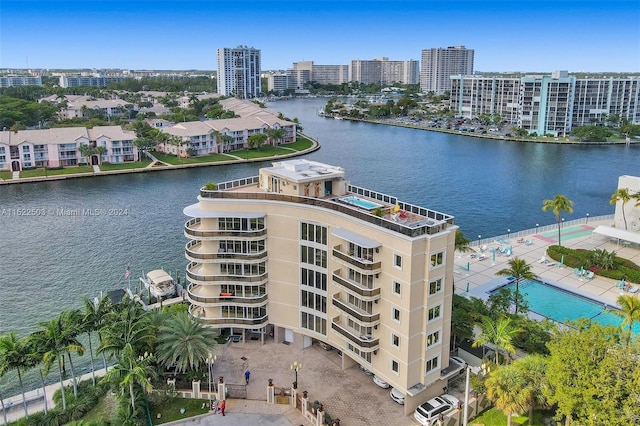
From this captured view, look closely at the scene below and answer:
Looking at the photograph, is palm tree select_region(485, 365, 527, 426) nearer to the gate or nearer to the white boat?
the gate

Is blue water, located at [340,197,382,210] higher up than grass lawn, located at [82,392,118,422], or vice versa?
blue water, located at [340,197,382,210]

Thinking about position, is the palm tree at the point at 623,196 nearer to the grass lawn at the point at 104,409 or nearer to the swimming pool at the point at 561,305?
the swimming pool at the point at 561,305

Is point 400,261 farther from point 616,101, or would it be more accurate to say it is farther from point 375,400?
point 616,101

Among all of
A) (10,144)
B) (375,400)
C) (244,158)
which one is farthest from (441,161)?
(375,400)

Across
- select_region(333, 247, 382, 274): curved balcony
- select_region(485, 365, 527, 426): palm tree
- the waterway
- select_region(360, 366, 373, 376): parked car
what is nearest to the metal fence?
the waterway

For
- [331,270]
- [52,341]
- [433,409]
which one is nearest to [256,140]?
[331,270]

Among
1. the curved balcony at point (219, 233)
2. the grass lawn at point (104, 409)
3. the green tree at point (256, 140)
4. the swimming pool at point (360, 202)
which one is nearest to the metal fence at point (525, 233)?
the swimming pool at point (360, 202)

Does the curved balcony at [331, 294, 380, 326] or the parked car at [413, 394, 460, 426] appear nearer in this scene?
the parked car at [413, 394, 460, 426]
